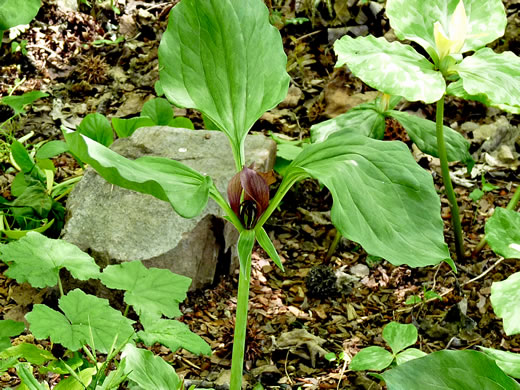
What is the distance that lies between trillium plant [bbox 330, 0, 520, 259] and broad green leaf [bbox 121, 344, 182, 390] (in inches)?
30.4

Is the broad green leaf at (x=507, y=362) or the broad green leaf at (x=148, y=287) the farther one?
the broad green leaf at (x=148, y=287)

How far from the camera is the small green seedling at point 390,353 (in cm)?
165

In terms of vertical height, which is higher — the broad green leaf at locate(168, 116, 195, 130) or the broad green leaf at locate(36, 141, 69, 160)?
the broad green leaf at locate(36, 141, 69, 160)

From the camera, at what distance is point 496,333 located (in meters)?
2.01

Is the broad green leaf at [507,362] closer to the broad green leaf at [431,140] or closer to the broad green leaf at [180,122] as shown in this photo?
the broad green leaf at [431,140]

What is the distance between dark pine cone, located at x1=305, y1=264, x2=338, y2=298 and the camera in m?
2.17

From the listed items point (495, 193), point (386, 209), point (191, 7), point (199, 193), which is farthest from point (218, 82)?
point (495, 193)

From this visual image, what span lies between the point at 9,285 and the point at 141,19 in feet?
6.95

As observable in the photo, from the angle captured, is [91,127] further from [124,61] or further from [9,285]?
[124,61]

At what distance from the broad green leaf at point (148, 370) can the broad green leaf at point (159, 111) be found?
1.59 metres

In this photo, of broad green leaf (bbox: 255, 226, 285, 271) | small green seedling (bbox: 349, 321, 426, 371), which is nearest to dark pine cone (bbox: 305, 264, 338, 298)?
small green seedling (bbox: 349, 321, 426, 371)

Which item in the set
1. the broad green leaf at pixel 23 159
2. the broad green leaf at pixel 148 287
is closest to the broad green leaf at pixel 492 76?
the broad green leaf at pixel 148 287

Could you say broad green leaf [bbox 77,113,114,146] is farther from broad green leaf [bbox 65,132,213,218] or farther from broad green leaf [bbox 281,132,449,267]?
broad green leaf [bbox 281,132,449,267]

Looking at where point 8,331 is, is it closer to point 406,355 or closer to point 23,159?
point 406,355
